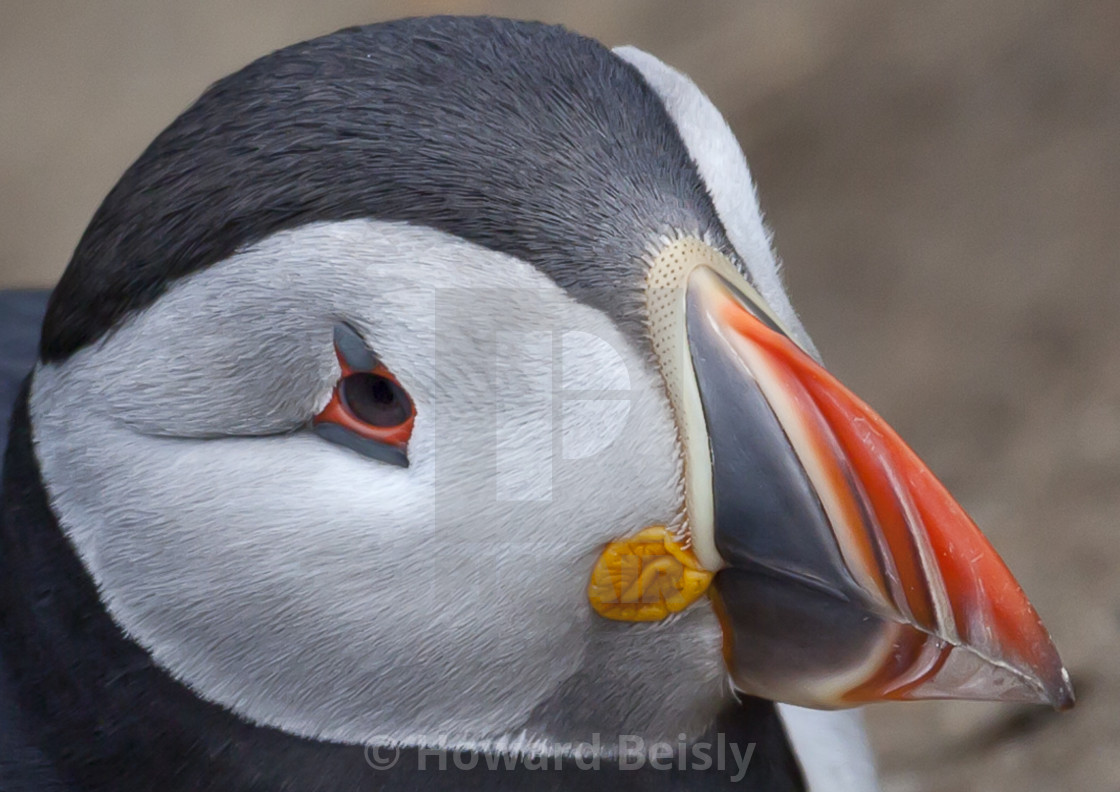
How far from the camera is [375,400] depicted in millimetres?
1313

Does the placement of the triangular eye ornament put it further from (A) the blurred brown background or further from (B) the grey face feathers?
(A) the blurred brown background

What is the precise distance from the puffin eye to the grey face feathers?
169mm

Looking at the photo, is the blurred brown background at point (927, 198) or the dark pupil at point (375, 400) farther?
the blurred brown background at point (927, 198)

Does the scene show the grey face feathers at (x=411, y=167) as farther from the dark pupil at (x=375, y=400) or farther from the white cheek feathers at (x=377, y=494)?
the dark pupil at (x=375, y=400)

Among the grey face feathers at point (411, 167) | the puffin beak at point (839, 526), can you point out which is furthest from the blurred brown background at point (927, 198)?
the grey face feathers at point (411, 167)

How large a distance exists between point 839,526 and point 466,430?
387 mm

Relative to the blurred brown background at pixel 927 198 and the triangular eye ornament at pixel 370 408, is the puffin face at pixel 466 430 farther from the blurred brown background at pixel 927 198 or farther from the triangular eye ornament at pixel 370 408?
the blurred brown background at pixel 927 198

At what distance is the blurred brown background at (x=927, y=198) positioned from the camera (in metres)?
3.08

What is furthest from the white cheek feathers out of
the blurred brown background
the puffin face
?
the blurred brown background

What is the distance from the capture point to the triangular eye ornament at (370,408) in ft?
4.26

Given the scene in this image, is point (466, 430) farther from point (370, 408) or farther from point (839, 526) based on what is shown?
point (839, 526)

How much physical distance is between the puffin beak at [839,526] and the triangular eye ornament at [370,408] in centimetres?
30

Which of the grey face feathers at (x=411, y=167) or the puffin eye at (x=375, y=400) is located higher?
the grey face feathers at (x=411, y=167)

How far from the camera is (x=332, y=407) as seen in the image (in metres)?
1.33
